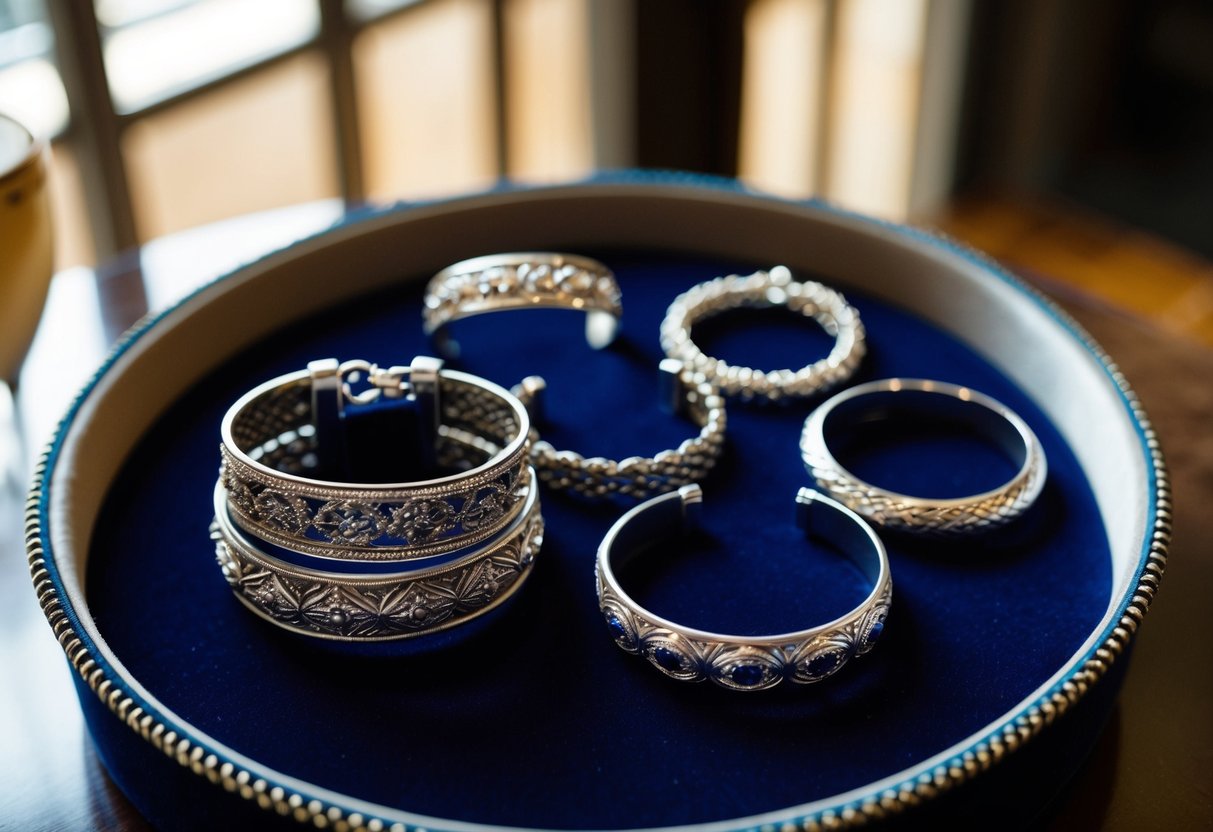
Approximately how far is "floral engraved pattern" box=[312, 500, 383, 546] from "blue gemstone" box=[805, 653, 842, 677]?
22 cm

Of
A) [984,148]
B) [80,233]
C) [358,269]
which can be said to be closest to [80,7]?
[80,233]

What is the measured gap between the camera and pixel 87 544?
2.45ft

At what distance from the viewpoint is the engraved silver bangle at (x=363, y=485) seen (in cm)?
67

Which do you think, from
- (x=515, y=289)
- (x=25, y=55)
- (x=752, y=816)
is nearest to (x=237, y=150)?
(x=25, y=55)

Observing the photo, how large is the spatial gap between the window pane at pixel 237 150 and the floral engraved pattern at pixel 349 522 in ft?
2.93

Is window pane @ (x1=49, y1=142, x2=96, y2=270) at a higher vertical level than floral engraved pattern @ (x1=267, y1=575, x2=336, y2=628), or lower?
lower

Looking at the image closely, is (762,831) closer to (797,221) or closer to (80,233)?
(797,221)

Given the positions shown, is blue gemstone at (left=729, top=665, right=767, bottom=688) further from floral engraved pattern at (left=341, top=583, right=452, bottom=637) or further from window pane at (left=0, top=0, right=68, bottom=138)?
window pane at (left=0, top=0, right=68, bottom=138)

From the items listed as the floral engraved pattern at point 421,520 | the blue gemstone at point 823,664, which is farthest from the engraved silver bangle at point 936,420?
the floral engraved pattern at point 421,520

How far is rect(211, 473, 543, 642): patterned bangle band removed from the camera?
672 mm

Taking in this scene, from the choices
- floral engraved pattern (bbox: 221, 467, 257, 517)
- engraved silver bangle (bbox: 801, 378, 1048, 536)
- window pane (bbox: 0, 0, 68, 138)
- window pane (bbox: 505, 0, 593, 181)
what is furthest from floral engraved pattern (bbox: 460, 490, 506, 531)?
window pane (bbox: 505, 0, 593, 181)

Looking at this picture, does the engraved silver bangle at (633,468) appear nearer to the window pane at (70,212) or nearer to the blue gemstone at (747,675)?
the blue gemstone at (747,675)

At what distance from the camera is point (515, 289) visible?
0.94m

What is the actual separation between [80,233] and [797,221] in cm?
83
